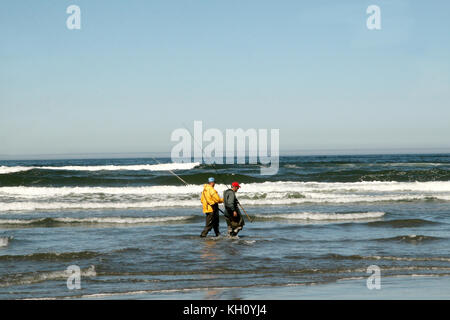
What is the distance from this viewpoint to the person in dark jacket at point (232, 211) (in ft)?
43.2

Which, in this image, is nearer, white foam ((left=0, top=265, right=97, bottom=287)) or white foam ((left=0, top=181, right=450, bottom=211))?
white foam ((left=0, top=265, right=97, bottom=287))

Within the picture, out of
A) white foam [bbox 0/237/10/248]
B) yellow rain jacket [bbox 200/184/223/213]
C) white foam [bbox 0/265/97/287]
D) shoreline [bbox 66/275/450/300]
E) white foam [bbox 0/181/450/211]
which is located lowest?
white foam [bbox 0/181/450/211]

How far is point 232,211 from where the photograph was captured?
13.2m

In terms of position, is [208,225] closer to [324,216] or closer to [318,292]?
[324,216]

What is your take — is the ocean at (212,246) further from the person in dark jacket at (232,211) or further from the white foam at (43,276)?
the person in dark jacket at (232,211)

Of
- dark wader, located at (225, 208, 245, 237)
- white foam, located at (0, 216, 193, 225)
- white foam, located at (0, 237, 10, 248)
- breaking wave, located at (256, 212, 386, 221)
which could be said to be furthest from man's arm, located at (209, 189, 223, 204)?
white foam, located at (0, 237, 10, 248)

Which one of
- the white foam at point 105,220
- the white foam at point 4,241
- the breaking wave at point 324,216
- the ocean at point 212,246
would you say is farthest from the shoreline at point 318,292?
the white foam at point 105,220

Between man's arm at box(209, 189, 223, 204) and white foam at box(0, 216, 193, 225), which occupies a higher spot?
man's arm at box(209, 189, 223, 204)

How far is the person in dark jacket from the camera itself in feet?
43.2

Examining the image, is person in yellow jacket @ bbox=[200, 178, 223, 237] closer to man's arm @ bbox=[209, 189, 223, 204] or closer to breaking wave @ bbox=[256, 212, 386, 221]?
man's arm @ bbox=[209, 189, 223, 204]

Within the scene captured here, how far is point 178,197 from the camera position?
23.7m
